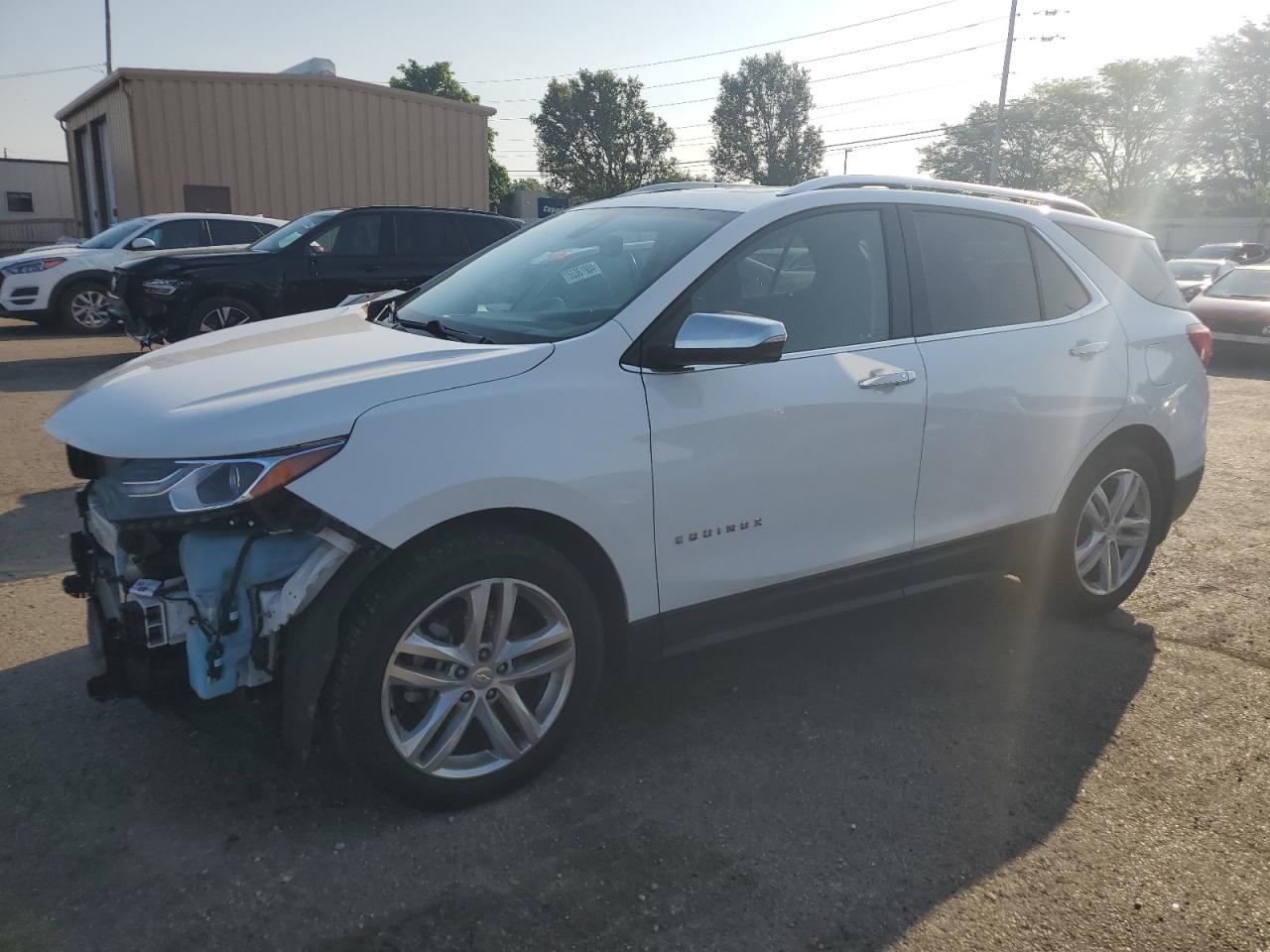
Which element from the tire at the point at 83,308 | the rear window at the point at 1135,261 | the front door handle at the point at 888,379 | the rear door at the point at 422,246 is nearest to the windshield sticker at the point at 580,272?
the front door handle at the point at 888,379

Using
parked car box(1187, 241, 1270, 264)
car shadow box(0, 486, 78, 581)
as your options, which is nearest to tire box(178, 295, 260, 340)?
car shadow box(0, 486, 78, 581)

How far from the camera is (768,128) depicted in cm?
7994

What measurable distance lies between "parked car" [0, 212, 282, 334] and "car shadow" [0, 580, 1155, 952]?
1149 cm

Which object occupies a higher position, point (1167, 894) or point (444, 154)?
point (444, 154)

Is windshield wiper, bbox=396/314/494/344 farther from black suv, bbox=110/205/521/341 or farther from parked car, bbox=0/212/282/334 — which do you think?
parked car, bbox=0/212/282/334

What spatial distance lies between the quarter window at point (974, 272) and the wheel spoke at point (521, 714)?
2007 millimetres

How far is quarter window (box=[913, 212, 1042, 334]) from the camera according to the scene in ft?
12.5

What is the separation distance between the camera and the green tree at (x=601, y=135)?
7250 centimetres

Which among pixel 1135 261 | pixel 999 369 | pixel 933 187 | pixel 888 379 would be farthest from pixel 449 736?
pixel 1135 261

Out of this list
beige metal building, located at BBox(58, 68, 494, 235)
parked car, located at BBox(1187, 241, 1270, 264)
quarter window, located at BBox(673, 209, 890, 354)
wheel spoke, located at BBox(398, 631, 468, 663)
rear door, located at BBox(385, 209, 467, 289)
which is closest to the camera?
wheel spoke, located at BBox(398, 631, 468, 663)

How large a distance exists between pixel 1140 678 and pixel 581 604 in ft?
7.91

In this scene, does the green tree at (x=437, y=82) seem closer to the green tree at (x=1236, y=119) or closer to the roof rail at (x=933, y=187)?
the green tree at (x=1236, y=119)

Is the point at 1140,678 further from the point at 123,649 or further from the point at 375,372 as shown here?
the point at 123,649

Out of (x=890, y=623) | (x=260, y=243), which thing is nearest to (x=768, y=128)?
(x=260, y=243)
